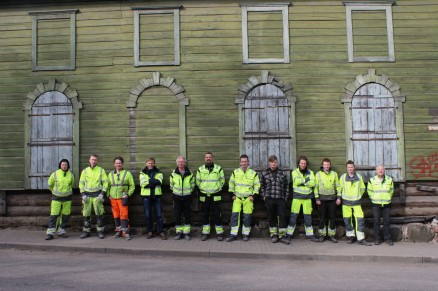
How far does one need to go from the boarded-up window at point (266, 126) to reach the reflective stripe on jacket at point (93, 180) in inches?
140

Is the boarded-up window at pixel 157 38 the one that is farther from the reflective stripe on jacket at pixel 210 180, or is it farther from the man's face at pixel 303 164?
the man's face at pixel 303 164

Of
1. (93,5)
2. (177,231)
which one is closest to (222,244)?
(177,231)

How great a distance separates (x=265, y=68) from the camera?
32.5 ft

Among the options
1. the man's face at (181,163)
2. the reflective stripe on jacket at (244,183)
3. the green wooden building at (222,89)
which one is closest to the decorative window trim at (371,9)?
the green wooden building at (222,89)

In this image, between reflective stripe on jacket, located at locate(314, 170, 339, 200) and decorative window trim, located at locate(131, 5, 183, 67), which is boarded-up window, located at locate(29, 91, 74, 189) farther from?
reflective stripe on jacket, located at locate(314, 170, 339, 200)

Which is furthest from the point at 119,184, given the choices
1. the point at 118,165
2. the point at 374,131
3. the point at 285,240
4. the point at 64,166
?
the point at 374,131

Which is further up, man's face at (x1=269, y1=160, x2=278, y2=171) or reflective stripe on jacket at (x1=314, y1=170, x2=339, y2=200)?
man's face at (x1=269, y1=160, x2=278, y2=171)

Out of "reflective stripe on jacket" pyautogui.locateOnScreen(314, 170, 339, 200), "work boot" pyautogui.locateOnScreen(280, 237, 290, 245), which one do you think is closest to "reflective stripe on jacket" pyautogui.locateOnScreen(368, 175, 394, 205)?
"reflective stripe on jacket" pyautogui.locateOnScreen(314, 170, 339, 200)

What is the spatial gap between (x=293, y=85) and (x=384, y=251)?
4427 millimetres

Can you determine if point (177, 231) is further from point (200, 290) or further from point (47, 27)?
point (47, 27)

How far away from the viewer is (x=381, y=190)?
8.77m

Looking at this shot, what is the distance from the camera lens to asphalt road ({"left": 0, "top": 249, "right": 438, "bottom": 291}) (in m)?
5.73

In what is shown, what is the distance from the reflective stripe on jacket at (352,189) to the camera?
348 inches

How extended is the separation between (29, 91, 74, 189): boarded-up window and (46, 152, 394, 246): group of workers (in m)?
0.90
